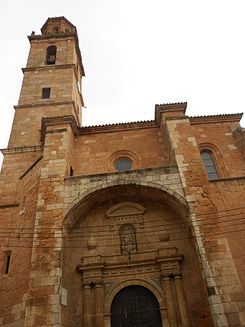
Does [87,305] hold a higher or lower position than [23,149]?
lower

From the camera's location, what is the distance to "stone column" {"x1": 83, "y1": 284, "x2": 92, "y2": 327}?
922 centimetres


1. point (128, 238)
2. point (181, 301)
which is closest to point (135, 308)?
point (181, 301)

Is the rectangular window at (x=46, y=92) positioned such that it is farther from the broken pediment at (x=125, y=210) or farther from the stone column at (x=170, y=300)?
the stone column at (x=170, y=300)

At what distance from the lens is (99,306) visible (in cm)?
949

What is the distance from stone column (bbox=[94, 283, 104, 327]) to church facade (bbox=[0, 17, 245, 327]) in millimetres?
31

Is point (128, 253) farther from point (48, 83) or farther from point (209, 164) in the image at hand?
point (48, 83)

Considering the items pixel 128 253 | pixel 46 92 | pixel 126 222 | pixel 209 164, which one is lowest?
pixel 128 253

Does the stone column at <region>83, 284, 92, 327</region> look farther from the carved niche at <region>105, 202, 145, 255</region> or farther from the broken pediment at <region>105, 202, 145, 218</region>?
the broken pediment at <region>105, 202, 145, 218</region>

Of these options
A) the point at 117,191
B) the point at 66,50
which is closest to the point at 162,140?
the point at 117,191

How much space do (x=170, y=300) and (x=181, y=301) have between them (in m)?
0.33

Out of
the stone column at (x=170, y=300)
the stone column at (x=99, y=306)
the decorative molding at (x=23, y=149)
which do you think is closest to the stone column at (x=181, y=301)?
the stone column at (x=170, y=300)

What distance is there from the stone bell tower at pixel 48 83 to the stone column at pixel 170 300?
30.3 ft

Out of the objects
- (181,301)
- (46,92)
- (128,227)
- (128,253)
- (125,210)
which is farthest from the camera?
(46,92)

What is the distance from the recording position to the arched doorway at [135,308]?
369 inches
